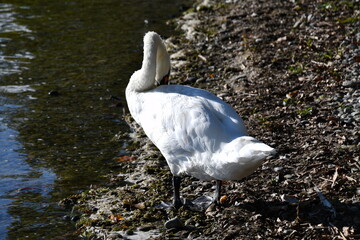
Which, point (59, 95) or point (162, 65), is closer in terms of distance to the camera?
point (162, 65)

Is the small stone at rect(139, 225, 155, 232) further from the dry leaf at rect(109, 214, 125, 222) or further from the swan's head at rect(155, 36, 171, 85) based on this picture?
the swan's head at rect(155, 36, 171, 85)

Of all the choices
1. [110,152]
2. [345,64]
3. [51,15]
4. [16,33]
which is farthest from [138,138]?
[51,15]

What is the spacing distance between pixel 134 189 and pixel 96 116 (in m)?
2.78

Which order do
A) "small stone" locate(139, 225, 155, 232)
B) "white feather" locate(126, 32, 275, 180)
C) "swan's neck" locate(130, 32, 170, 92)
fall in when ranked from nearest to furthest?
"white feather" locate(126, 32, 275, 180) → "small stone" locate(139, 225, 155, 232) → "swan's neck" locate(130, 32, 170, 92)

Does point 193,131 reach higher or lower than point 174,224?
higher

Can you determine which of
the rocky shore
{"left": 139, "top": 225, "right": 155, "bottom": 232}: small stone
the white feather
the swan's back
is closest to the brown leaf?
the rocky shore

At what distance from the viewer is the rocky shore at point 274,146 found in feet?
17.8

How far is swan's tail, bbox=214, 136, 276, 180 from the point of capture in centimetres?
468

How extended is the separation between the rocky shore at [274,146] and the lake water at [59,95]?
38 cm

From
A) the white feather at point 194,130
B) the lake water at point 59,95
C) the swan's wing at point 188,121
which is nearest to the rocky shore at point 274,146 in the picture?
the lake water at point 59,95

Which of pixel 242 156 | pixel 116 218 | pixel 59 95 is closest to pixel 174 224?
pixel 116 218

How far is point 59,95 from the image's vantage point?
33.2 feet

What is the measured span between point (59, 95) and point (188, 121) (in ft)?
16.0

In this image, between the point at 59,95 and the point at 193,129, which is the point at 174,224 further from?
the point at 59,95
